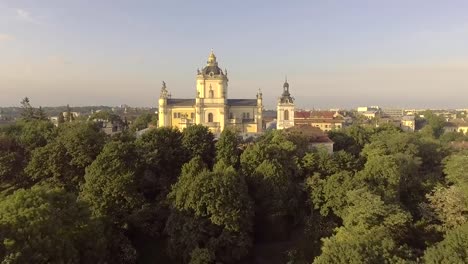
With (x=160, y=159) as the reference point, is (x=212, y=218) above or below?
below

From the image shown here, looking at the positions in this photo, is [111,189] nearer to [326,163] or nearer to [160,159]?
[160,159]

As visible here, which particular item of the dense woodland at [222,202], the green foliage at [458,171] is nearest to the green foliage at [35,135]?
the dense woodland at [222,202]

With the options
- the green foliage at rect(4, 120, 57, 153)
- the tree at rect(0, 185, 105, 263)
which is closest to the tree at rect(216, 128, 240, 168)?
the tree at rect(0, 185, 105, 263)

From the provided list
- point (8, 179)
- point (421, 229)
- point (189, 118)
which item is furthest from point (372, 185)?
point (189, 118)

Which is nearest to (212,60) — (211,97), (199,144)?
(211,97)

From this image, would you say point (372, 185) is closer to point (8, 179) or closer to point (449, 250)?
point (449, 250)
